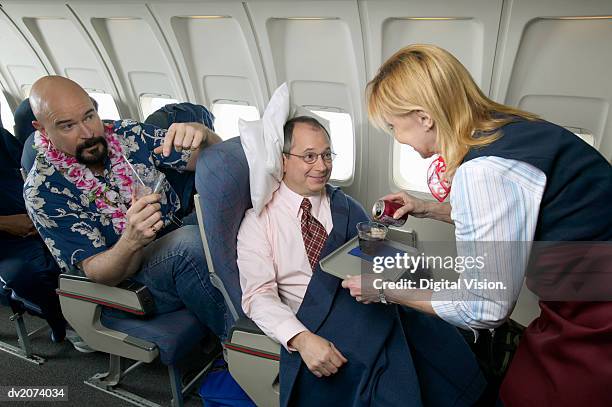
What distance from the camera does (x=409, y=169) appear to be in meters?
3.53

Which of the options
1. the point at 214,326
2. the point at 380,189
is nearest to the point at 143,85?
the point at 380,189

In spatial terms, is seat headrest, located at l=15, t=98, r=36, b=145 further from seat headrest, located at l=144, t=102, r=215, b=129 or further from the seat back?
the seat back

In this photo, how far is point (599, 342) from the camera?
1.36 m

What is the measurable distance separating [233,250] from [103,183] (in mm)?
1094

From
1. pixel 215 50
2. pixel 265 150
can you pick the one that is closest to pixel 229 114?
pixel 215 50

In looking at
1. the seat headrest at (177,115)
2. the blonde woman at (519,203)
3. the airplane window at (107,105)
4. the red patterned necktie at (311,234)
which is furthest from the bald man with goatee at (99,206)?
the airplane window at (107,105)

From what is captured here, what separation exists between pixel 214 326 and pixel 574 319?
1.83 metres

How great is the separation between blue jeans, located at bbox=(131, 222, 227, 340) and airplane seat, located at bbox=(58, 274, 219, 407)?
87 millimetres

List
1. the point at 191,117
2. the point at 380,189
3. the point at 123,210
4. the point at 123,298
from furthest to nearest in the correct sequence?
the point at 380,189, the point at 191,117, the point at 123,210, the point at 123,298

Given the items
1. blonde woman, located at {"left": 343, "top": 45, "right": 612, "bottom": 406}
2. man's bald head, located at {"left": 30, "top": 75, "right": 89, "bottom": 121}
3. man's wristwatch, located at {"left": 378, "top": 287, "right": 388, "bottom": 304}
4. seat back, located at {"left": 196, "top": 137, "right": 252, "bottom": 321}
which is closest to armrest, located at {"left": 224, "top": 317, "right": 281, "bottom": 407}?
seat back, located at {"left": 196, "top": 137, "right": 252, "bottom": 321}

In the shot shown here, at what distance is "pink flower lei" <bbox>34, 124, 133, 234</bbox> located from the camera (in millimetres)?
2592

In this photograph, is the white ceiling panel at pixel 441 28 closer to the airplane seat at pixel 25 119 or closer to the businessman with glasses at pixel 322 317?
the businessman with glasses at pixel 322 317

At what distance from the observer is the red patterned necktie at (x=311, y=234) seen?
222 cm

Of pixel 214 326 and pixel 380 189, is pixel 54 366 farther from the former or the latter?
pixel 380 189
